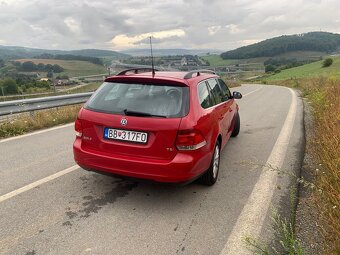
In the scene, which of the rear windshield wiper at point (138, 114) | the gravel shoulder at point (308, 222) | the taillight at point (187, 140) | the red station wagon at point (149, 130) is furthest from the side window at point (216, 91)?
the gravel shoulder at point (308, 222)

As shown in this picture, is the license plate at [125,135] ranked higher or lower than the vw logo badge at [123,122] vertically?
lower

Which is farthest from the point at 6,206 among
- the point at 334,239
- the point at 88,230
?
the point at 334,239

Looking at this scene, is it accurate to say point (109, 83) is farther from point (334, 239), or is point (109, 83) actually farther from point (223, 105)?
point (334, 239)

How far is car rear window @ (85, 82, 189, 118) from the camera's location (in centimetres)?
411

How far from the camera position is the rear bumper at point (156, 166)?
395 cm

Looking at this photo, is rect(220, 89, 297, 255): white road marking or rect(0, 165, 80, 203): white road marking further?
rect(0, 165, 80, 203): white road marking

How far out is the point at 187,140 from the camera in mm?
3994

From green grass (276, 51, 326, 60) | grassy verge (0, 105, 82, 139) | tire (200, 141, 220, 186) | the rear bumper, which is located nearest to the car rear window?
the rear bumper

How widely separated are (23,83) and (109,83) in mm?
37579

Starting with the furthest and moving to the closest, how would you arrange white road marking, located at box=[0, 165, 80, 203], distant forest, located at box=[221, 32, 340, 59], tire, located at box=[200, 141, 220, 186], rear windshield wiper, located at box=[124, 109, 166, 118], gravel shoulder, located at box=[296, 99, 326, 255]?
distant forest, located at box=[221, 32, 340, 59]
tire, located at box=[200, 141, 220, 186]
white road marking, located at box=[0, 165, 80, 203]
rear windshield wiper, located at box=[124, 109, 166, 118]
gravel shoulder, located at box=[296, 99, 326, 255]

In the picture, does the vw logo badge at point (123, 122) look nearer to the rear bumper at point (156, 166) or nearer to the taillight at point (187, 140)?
the rear bumper at point (156, 166)

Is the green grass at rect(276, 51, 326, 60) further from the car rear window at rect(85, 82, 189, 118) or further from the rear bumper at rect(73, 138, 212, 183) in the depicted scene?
the rear bumper at rect(73, 138, 212, 183)

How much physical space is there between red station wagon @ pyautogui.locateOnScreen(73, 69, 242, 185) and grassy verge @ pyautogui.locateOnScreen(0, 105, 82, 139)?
4.52 meters

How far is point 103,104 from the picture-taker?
444 cm
